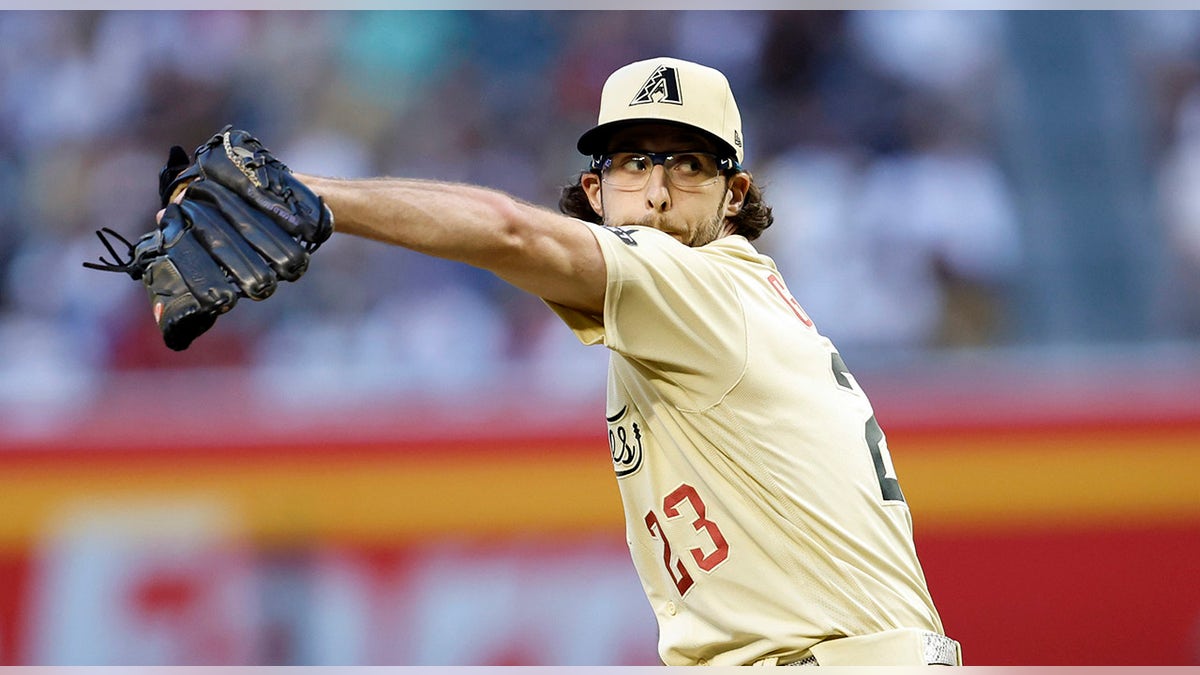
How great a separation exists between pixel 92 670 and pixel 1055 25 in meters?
6.43

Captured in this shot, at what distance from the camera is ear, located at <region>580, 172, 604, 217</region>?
4.46 m

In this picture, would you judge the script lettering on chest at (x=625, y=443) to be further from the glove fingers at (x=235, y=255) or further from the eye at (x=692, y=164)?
the glove fingers at (x=235, y=255)

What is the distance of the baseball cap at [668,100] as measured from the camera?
4.04 metres

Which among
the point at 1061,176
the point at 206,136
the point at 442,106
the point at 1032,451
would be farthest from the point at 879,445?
the point at 206,136

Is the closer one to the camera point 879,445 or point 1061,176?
point 879,445

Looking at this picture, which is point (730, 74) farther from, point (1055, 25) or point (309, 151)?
point (309, 151)

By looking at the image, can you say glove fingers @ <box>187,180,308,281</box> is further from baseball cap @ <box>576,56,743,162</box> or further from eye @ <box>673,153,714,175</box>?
eye @ <box>673,153,714,175</box>

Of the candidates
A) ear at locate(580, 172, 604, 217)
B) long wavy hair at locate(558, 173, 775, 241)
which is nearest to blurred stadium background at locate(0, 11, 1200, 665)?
long wavy hair at locate(558, 173, 775, 241)

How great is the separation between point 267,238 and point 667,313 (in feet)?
3.28

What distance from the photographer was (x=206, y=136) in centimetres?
968

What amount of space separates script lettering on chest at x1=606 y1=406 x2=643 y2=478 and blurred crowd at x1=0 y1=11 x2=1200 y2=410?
299 cm

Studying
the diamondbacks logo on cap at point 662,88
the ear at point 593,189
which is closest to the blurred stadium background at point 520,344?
the ear at point 593,189

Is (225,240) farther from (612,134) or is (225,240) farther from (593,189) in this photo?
(593,189)

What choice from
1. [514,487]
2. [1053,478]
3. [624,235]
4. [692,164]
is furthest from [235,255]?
[1053,478]
